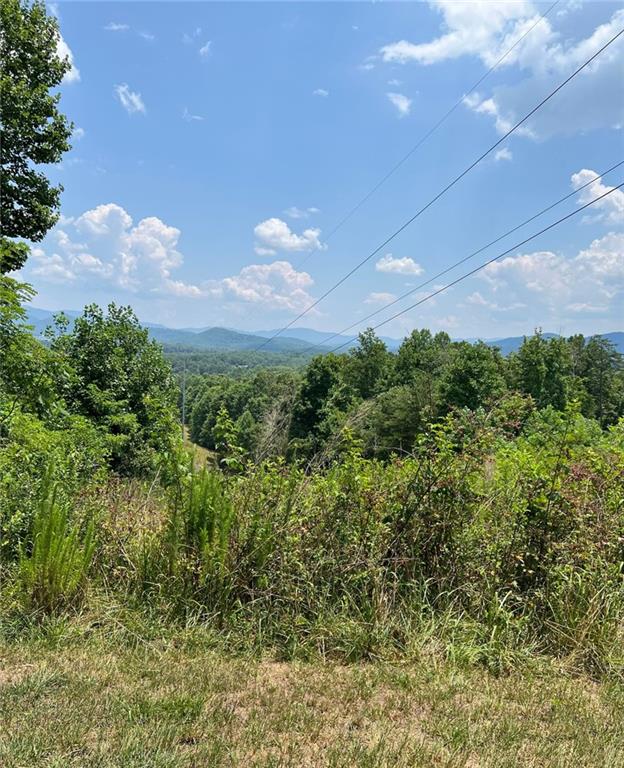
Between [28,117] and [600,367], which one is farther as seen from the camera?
[600,367]

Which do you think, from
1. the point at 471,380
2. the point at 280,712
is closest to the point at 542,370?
the point at 471,380

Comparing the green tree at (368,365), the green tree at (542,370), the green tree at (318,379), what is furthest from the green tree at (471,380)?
the green tree at (368,365)

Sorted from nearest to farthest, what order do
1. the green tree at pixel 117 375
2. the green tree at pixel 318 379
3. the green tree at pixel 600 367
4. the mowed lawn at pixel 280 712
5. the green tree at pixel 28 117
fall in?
1. the mowed lawn at pixel 280 712
2. the green tree at pixel 28 117
3. the green tree at pixel 117 375
4. the green tree at pixel 318 379
5. the green tree at pixel 600 367

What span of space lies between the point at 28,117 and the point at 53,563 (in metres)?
9.45

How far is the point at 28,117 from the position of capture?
348 inches

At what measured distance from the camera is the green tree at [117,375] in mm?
15930

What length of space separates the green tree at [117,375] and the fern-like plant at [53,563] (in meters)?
11.2

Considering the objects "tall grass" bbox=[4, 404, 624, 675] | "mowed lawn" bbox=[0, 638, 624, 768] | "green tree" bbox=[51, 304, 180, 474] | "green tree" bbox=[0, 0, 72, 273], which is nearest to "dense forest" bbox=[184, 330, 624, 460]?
"tall grass" bbox=[4, 404, 624, 675]

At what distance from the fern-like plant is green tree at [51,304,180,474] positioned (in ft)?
36.7

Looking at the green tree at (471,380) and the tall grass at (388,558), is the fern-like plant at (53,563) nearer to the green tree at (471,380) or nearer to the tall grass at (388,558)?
the tall grass at (388,558)

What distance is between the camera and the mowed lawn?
193cm

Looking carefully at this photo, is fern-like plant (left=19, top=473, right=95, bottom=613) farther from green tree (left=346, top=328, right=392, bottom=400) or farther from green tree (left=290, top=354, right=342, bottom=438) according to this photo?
green tree (left=346, top=328, right=392, bottom=400)

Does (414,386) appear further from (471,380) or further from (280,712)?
(280,712)

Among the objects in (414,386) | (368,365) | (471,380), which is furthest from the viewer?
(368,365)
